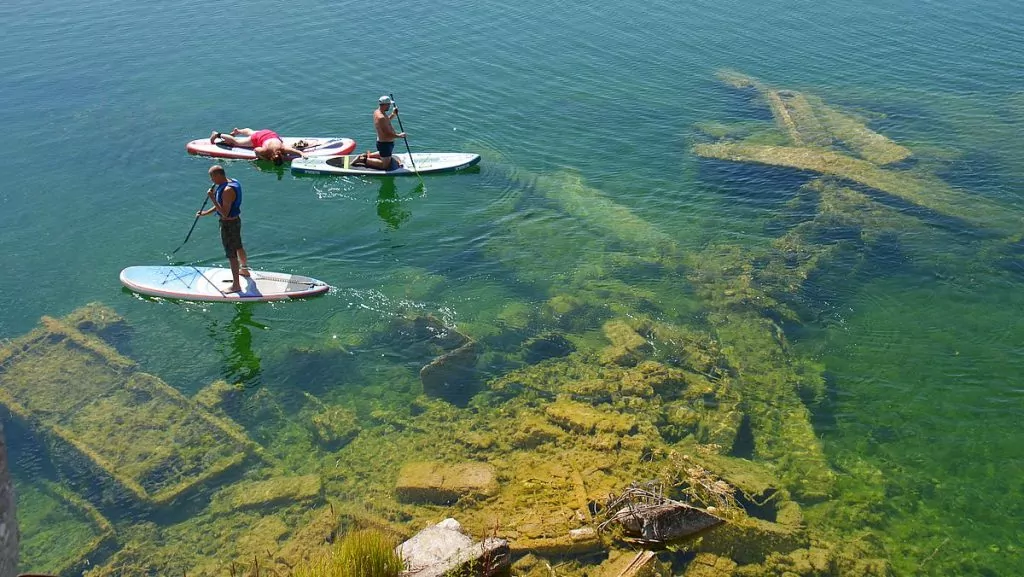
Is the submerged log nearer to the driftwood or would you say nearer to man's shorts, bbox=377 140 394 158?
the driftwood

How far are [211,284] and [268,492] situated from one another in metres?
5.27

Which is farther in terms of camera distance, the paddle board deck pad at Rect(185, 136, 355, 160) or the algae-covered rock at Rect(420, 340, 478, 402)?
the paddle board deck pad at Rect(185, 136, 355, 160)

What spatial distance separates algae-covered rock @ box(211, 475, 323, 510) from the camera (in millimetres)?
9672

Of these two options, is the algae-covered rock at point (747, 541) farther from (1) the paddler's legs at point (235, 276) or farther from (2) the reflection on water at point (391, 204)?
(2) the reflection on water at point (391, 204)

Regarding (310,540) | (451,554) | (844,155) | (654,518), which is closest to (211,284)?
(310,540)

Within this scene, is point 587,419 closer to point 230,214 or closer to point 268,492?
point 268,492

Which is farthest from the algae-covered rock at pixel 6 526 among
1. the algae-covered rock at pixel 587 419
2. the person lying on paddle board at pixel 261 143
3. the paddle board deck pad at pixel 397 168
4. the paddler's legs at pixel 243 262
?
the person lying on paddle board at pixel 261 143

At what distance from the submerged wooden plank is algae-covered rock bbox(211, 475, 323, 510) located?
401 millimetres

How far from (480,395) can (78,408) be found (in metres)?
5.83

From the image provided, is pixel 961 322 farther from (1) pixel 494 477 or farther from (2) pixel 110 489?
(2) pixel 110 489

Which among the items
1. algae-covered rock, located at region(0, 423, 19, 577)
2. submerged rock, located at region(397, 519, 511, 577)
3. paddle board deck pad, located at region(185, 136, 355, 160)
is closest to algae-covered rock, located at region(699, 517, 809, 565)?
submerged rock, located at region(397, 519, 511, 577)

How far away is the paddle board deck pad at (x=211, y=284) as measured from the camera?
13.5m

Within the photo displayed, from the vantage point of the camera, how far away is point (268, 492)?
9.77 metres

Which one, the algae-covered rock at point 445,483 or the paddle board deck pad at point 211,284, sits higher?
the paddle board deck pad at point 211,284
